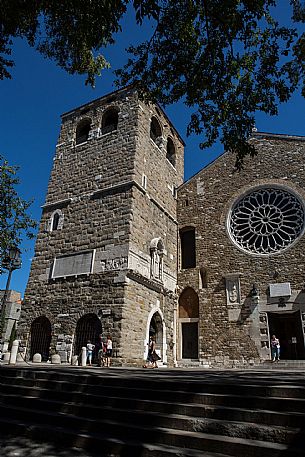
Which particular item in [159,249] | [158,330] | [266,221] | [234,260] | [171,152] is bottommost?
[158,330]

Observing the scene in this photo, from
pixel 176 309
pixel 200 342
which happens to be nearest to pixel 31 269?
pixel 176 309

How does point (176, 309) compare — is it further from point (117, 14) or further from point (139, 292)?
point (117, 14)

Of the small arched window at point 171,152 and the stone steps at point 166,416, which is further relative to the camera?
the small arched window at point 171,152

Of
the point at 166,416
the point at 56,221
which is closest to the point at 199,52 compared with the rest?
the point at 166,416

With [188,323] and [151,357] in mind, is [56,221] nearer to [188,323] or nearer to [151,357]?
[151,357]

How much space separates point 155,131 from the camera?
18.5 meters

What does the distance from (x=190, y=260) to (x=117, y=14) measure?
1270 centimetres

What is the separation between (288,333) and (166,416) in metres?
12.4

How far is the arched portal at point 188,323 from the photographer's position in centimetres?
1582

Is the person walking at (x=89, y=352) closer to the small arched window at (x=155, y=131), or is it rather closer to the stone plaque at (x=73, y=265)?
the stone plaque at (x=73, y=265)

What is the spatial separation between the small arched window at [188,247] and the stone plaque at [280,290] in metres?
3.93

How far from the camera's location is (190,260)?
57.0 ft

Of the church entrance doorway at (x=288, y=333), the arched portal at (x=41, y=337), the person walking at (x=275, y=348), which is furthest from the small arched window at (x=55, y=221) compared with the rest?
the person walking at (x=275, y=348)

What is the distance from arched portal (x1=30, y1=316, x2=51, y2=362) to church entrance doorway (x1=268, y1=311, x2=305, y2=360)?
9.17 metres
